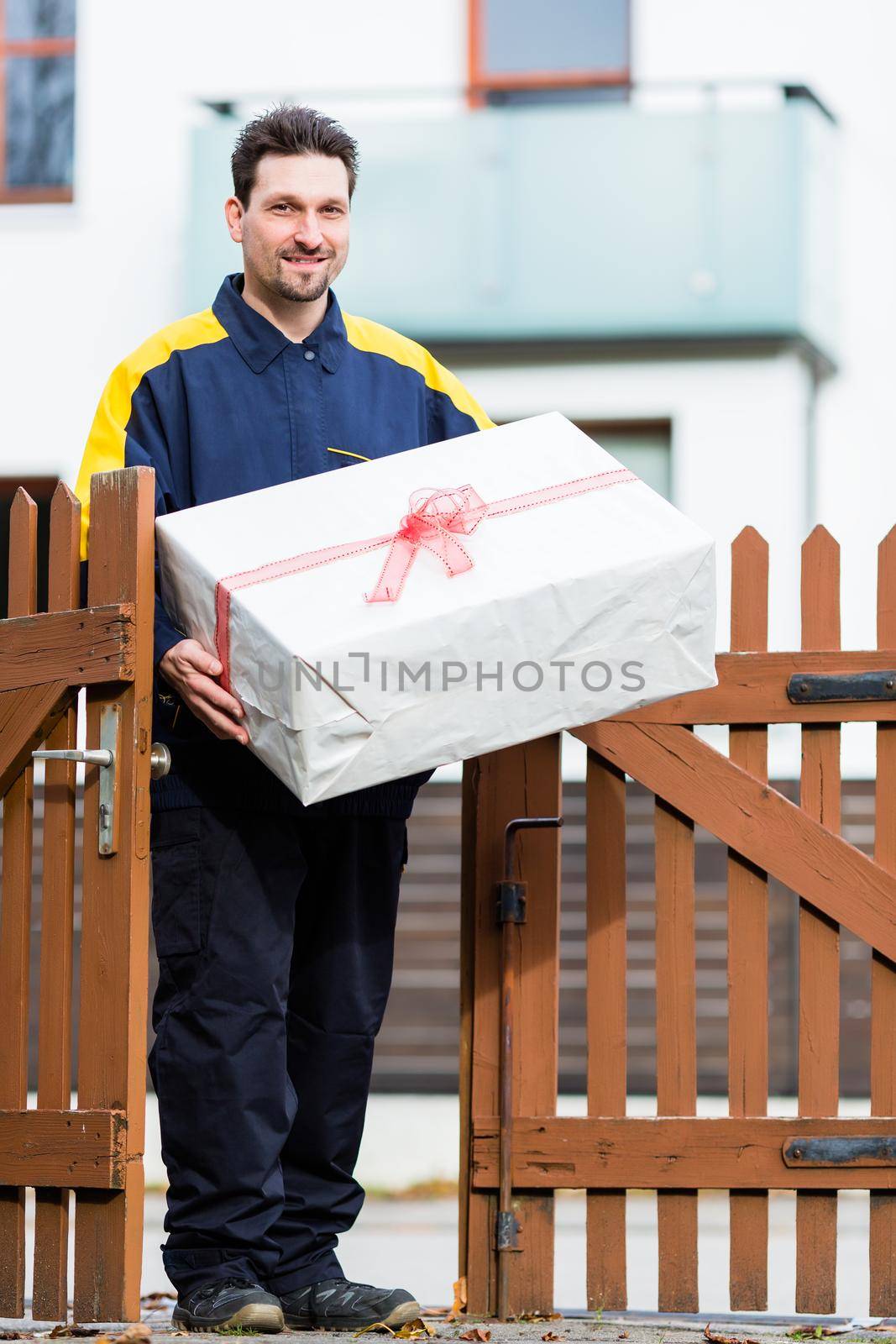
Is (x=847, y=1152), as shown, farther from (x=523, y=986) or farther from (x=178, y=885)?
(x=178, y=885)

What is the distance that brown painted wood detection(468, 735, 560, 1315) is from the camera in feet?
11.9

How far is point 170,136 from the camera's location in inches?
366

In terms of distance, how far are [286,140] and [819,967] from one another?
1906 mm

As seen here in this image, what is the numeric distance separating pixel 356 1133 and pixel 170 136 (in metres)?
7.01

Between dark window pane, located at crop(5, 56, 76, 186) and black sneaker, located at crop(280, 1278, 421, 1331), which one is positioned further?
dark window pane, located at crop(5, 56, 76, 186)

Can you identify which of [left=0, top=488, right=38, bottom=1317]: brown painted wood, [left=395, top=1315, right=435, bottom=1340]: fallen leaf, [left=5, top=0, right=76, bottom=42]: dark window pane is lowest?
[left=395, top=1315, right=435, bottom=1340]: fallen leaf

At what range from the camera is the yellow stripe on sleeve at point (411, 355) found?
350 cm

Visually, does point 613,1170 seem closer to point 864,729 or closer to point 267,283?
point 267,283

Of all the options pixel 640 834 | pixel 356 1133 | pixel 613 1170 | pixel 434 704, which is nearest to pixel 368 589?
pixel 434 704

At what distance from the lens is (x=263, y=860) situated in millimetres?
3205

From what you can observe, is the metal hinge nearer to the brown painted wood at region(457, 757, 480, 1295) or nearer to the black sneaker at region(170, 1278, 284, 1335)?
Answer: the brown painted wood at region(457, 757, 480, 1295)

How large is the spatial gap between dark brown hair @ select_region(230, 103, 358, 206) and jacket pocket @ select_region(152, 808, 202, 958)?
1155 millimetres

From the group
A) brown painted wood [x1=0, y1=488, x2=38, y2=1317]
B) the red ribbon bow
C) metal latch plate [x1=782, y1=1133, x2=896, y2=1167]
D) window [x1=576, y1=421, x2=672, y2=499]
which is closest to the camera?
the red ribbon bow

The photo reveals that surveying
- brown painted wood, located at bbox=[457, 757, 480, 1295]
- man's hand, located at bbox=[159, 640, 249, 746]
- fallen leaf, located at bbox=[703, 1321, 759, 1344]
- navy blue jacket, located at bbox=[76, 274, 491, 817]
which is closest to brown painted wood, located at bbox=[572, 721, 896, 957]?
brown painted wood, located at bbox=[457, 757, 480, 1295]
